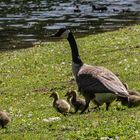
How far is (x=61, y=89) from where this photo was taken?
73.2ft

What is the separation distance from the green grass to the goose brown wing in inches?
30.3

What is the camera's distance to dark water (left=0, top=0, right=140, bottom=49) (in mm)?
49125

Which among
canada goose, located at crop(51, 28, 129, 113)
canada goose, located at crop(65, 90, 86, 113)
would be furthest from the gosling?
canada goose, located at crop(65, 90, 86, 113)

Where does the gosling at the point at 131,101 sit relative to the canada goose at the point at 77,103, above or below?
above

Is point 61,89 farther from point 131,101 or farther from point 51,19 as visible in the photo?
point 51,19

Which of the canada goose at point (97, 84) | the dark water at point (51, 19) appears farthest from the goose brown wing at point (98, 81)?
the dark water at point (51, 19)

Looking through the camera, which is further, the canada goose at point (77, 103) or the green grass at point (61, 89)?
the canada goose at point (77, 103)

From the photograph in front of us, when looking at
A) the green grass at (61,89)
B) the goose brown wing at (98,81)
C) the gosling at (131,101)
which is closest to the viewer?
the green grass at (61,89)

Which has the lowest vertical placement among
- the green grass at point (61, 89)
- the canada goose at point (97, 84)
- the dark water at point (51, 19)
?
the dark water at point (51, 19)

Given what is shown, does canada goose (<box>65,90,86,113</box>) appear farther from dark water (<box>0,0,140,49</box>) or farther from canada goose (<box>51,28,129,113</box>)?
dark water (<box>0,0,140,49</box>)

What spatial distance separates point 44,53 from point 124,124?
20971mm

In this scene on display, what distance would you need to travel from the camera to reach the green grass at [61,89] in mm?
13511

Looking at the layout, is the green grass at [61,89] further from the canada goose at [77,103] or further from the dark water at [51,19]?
the dark water at [51,19]

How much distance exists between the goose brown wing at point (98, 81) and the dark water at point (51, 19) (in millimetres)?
27483
